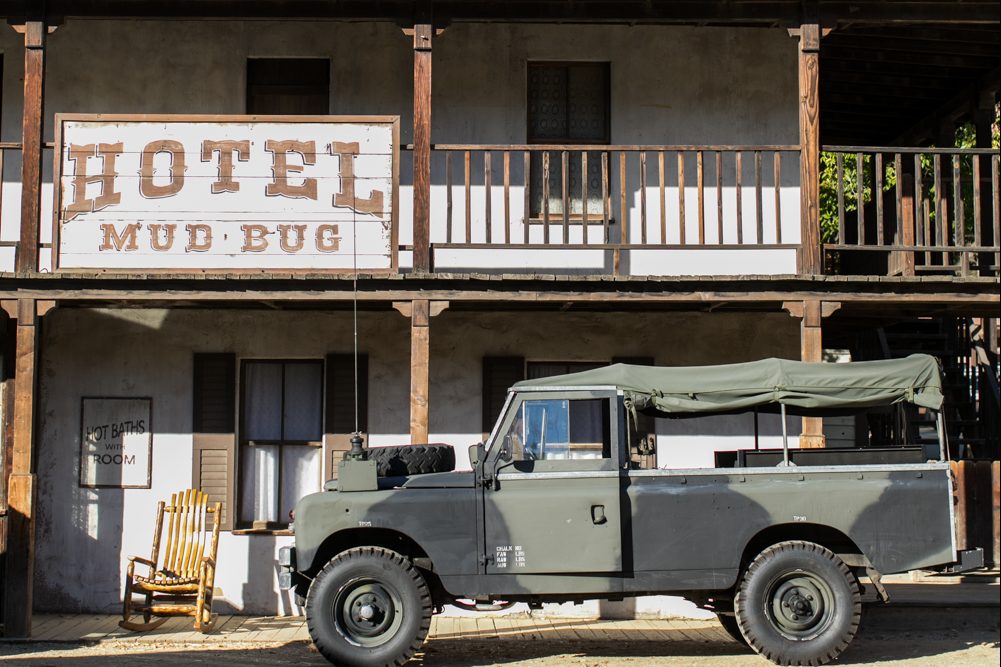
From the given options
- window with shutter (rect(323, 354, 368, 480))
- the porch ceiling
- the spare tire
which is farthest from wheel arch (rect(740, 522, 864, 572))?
the porch ceiling

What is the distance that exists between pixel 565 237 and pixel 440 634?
3.87m

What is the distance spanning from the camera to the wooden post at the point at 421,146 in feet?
37.9

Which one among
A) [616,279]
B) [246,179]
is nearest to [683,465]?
[616,279]

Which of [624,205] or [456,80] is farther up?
[456,80]

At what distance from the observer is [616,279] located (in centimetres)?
1139

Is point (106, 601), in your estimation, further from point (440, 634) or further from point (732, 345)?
point (732, 345)

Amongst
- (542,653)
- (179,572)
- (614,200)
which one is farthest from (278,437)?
(614,200)

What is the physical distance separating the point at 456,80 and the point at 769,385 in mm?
5440

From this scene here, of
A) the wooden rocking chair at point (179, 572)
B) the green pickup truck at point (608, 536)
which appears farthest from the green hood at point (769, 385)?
the wooden rocking chair at point (179, 572)

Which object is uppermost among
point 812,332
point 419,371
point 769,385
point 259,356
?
point 812,332

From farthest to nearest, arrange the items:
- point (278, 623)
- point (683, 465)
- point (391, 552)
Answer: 1. point (683, 465)
2. point (278, 623)
3. point (391, 552)

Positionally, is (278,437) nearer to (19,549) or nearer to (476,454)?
(19,549)

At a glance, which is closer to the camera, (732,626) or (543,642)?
(732,626)

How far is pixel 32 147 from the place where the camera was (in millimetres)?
11562
